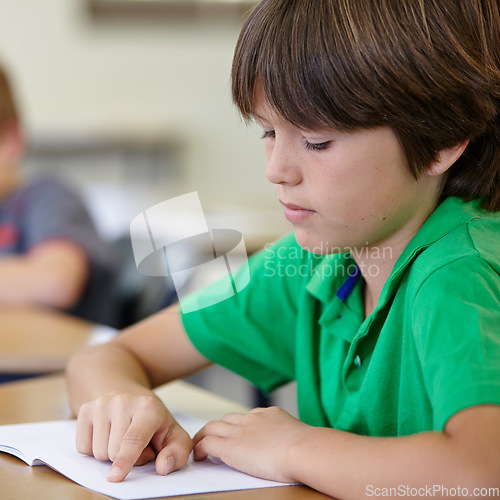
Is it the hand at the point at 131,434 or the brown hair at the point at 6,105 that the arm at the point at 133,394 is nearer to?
the hand at the point at 131,434

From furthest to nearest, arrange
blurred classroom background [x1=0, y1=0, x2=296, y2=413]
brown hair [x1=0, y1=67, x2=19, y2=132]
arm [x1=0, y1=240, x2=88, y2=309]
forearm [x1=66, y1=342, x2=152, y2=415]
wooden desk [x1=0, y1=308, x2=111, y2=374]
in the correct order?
blurred classroom background [x1=0, y1=0, x2=296, y2=413]
brown hair [x1=0, y1=67, x2=19, y2=132]
arm [x1=0, y1=240, x2=88, y2=309]
wooden desk [x1=0, y1=308, x2=111, y2=374]
forearm [x1=66, y1=342, x2=152, y2=415]

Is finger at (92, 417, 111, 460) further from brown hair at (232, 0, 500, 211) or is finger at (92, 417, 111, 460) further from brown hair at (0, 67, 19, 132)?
brown hair at (0, 67, 19, 132)

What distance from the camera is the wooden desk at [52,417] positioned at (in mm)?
650

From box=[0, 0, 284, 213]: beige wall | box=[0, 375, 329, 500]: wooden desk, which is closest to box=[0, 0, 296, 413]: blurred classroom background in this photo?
box=[0, 0, 284, 213]: beige wall

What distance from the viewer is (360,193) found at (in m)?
0.74

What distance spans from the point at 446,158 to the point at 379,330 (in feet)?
0.63

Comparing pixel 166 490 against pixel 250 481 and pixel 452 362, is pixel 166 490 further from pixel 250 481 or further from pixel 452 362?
pixel 452 362

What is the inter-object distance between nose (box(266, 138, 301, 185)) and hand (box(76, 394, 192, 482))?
26 centimetres

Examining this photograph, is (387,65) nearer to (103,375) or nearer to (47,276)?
(103,375)

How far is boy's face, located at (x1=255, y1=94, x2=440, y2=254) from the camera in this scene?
0.72m

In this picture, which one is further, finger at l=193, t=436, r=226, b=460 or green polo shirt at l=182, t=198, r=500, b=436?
finger at l=193, t=436, r=226, b=460

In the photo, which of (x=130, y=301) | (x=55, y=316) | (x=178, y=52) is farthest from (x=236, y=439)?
(x=178, y=52)

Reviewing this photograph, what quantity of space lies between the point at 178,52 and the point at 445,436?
3.16m

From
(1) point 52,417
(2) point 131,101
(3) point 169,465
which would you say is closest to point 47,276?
(1) point 52,417
